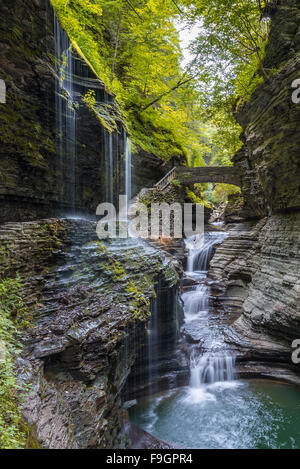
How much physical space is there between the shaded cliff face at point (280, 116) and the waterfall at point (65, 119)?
22.4 ft

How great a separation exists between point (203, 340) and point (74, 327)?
638 cm

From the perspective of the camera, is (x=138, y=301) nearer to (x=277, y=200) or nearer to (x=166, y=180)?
(x=277, y=200)

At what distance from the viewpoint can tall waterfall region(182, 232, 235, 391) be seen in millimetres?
7590

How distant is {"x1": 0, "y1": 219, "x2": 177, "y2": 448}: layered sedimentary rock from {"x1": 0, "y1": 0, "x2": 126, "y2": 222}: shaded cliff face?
1.58 meters

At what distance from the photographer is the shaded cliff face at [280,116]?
25.1ft

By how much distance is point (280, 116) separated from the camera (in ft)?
26.4

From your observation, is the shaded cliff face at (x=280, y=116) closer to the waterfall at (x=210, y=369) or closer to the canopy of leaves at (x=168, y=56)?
the canopy of leaves at (x=168, y=56)

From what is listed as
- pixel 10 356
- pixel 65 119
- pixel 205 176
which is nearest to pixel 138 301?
pixel 10 356

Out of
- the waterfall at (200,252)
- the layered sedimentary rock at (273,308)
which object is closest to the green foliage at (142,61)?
the waterfall at (200,252)

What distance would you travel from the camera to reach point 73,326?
3.99 metres

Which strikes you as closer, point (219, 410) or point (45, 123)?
point (45, 123)

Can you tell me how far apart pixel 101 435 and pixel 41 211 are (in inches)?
206

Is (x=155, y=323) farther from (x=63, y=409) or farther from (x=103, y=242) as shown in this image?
(x=63, y=409)

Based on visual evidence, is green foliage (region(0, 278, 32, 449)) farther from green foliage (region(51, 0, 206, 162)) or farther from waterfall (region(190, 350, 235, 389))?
green foliage (region(51, 0, 206, 162))
